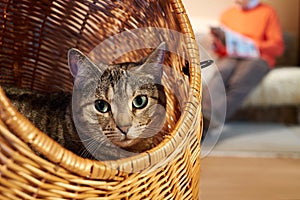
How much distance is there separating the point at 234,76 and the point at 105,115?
187 cm

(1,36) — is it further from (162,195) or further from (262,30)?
(262,30)

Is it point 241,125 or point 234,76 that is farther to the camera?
point 241,125

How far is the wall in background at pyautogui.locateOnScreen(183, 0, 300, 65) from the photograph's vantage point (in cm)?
362

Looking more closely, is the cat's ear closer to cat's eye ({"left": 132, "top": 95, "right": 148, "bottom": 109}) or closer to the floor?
cat's eye ({"left": 132, "top": 95, "right": 148, "bottom": 109})

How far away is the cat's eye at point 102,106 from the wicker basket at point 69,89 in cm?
17

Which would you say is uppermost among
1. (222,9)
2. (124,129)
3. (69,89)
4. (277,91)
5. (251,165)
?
(124,129)

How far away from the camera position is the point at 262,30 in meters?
3.09

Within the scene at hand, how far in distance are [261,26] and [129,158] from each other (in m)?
2.56

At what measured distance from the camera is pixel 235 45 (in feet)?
9.12

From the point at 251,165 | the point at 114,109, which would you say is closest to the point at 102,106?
the point at 114,109

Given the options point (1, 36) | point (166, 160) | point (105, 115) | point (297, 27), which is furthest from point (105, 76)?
point (297, 27)

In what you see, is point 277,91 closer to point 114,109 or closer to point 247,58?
point 247,58

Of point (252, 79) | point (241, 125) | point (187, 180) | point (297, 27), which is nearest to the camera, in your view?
point (187, 180)

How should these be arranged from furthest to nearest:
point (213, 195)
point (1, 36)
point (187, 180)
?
point (213, 195) < point (1, 36) < point (187, 180)
